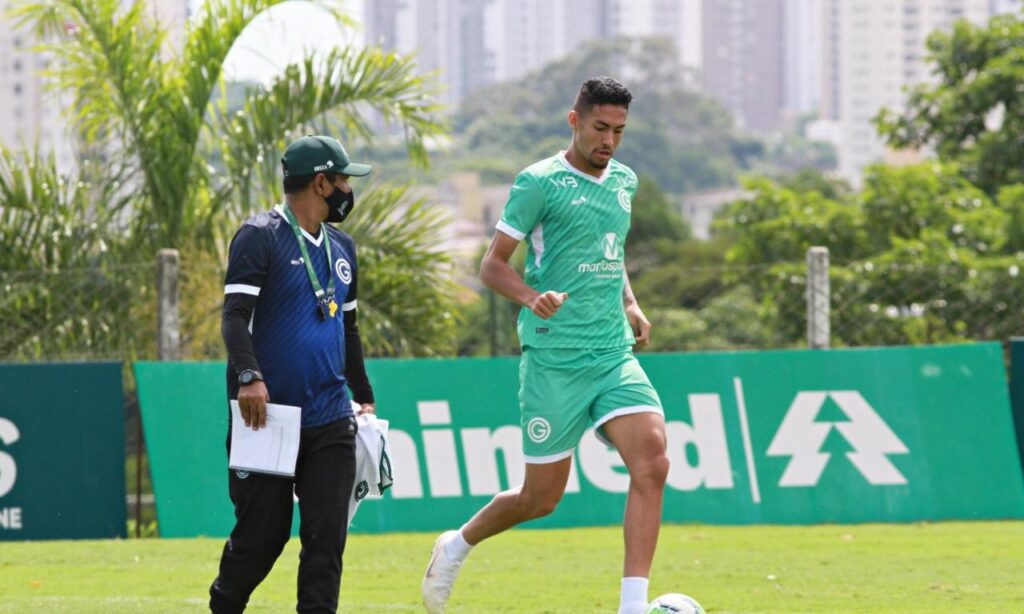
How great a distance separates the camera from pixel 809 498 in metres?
12.0

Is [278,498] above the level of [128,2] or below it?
below

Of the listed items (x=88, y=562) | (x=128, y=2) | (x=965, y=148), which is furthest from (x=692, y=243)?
(x=88, y=562)

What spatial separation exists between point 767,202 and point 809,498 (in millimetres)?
21844

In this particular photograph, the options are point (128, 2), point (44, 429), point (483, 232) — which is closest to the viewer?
point (44, 429)

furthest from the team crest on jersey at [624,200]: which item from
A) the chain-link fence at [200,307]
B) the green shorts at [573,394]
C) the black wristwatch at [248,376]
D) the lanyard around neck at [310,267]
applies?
the chain-link fence at [200,307]

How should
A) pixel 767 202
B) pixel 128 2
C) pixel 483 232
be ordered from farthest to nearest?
pixel 483 232 < pixel 767 202 < pixel 128 2

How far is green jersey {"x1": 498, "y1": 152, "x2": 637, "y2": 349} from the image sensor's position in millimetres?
6918

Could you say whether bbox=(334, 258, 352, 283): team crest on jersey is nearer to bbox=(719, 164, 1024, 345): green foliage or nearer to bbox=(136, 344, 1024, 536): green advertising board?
bbox=(136, 344, 1024, 536): green advertising board

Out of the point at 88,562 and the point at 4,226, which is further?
the point at 4,226

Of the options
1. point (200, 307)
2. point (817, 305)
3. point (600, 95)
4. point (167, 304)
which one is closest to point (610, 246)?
point (600, 95)

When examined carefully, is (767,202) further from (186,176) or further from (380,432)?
(380,432)

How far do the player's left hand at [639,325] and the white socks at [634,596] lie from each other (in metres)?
1.07

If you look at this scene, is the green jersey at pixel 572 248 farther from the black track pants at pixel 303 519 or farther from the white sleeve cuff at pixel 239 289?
the white sleeve cuff at pixel 239 289

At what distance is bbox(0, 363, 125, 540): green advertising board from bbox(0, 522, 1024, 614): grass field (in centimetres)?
25
